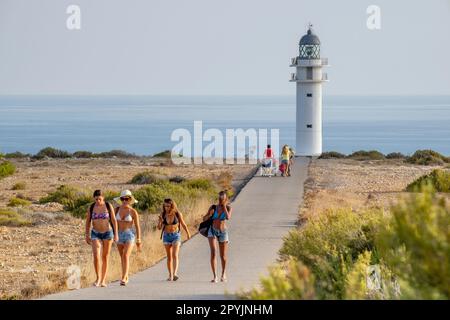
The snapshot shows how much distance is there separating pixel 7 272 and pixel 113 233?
5289mm

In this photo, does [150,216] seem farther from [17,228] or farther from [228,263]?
[228,263]

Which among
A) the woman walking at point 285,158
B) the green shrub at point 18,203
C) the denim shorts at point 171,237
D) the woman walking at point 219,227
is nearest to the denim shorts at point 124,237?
the denim shorts at point 171,237

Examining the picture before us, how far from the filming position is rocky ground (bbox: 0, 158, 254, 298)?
1762cm

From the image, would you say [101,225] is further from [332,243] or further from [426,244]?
[426,244]

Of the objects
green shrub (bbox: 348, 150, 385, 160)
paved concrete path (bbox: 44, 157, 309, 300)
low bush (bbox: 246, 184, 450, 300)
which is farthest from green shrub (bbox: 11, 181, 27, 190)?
low bush (bbox: 246, 184, 450, 300)

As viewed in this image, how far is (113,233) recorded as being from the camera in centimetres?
1306

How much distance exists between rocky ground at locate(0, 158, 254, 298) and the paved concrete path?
200cm

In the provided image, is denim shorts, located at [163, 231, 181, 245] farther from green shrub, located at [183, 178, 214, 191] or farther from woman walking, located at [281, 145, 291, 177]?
woman walking, located at [281, 145, 291, 177]

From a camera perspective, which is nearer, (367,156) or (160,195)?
(160,195)

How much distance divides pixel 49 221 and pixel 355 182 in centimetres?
1410

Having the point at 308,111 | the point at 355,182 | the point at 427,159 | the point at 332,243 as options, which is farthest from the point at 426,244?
the point at 308,111

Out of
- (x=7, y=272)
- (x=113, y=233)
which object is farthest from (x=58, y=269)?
(x=113, y=233)

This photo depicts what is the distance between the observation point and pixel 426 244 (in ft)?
23.0

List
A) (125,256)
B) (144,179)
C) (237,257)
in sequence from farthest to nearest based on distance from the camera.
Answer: (144,179) < (237,257) < (125,256)
